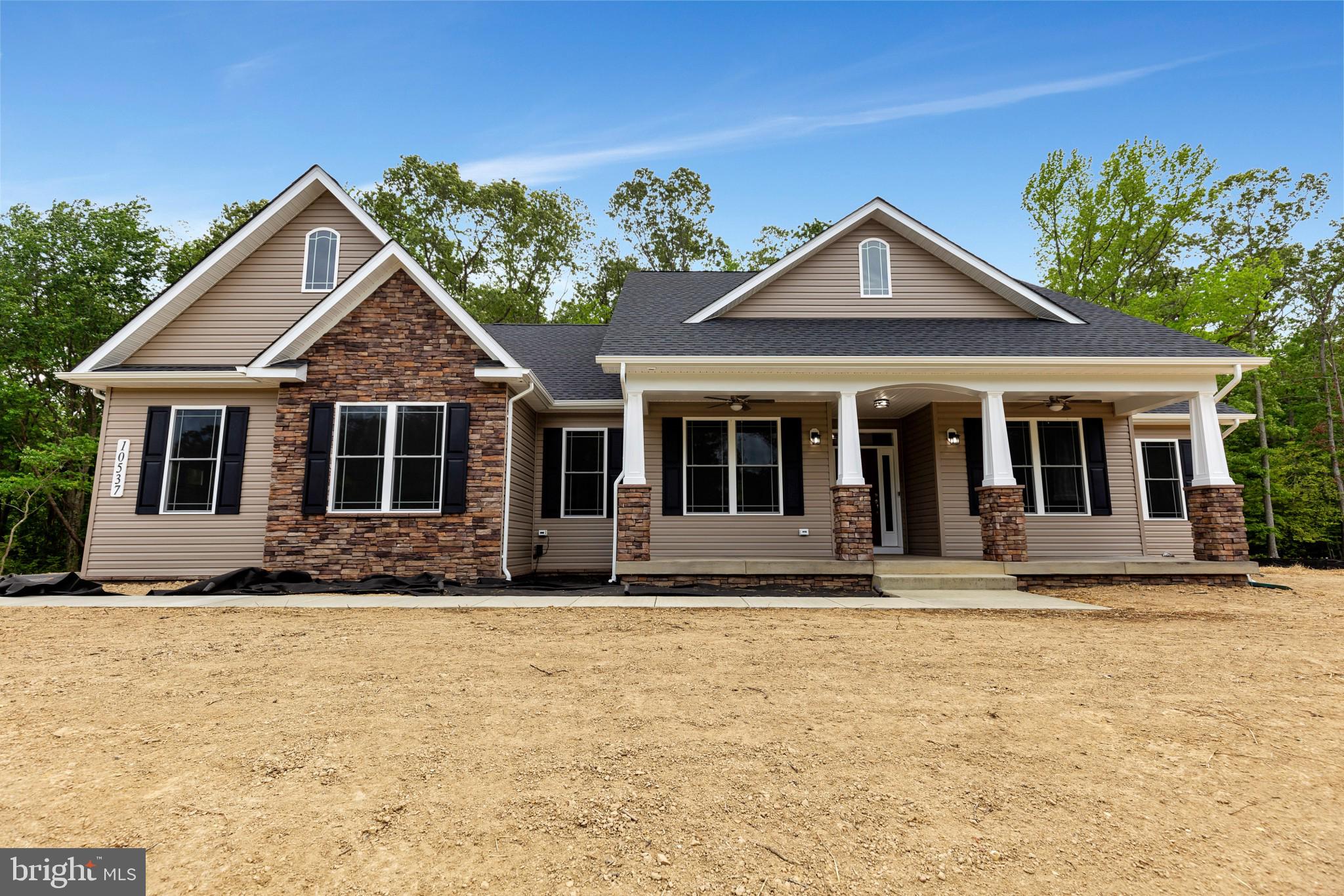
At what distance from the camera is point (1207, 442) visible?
950 cm

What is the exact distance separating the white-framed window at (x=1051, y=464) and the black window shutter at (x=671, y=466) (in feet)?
19.7

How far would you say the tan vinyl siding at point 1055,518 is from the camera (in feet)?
34.6

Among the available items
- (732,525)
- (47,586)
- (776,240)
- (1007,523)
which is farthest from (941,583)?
(776,240)

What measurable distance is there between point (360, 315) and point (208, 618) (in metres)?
5.22

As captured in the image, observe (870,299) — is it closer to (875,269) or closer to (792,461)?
(875,269)


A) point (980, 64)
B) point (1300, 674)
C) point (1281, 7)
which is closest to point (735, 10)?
point (980, 64)

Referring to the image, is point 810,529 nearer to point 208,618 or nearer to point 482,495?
point 482,495

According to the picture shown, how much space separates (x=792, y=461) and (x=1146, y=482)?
705cm

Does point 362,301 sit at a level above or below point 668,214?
below

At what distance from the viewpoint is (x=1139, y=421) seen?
458 inches

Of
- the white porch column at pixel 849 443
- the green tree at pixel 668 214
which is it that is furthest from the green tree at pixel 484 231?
the white porch column at pixel 849 443

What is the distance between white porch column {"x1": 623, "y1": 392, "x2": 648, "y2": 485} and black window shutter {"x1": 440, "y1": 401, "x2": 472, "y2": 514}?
2434 millimetres

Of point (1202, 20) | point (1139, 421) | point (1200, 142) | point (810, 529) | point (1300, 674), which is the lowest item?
point (1300, 674)

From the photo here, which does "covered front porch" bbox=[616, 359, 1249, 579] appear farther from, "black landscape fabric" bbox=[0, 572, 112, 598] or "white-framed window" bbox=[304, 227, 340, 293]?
"black landscape fabric" bbox=[0, 572, 112, 598]
